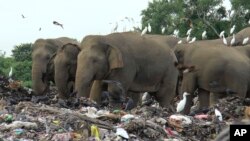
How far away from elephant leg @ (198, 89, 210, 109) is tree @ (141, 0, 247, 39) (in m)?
12.3

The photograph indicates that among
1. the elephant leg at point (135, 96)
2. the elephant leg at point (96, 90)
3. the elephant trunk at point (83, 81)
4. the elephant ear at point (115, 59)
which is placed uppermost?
the elephant ear at point (115, 59)

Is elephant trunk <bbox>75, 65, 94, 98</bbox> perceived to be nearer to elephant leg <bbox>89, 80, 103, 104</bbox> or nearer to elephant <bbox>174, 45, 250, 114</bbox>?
elephant leg <bbox>89, 80, 103, 104</bbox>

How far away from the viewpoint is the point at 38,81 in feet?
44.8

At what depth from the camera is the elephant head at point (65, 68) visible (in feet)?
40.0

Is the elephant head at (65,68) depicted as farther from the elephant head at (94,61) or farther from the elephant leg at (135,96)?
the elephant leg at (135,96)

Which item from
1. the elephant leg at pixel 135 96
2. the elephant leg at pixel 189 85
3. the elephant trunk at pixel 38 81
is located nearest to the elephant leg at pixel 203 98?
the elephant leg at pixel 189 85

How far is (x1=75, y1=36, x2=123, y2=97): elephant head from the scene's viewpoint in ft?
36.3

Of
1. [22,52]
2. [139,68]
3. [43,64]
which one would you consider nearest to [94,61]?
[139,68]

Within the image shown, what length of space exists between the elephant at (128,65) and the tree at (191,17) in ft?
41.1

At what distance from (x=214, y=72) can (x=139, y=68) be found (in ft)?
5.56

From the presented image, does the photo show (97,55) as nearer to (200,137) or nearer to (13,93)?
(13,93)

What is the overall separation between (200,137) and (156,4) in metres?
22.4

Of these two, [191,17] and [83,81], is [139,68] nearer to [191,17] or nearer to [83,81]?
[83,81]

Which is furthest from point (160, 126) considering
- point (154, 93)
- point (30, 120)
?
point (154, 93)
